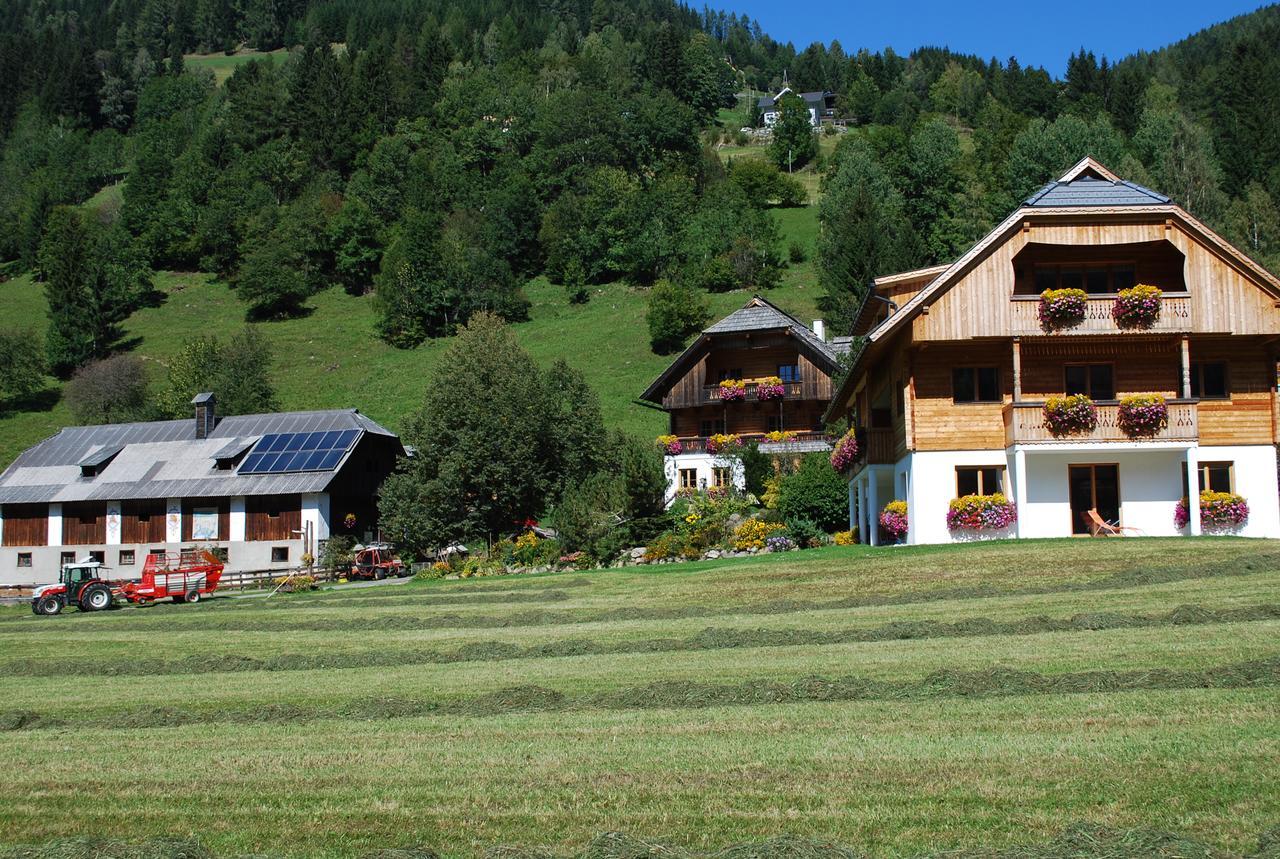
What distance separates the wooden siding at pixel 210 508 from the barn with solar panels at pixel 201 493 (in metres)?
0.05

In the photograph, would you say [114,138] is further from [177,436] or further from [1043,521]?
[1043,521]

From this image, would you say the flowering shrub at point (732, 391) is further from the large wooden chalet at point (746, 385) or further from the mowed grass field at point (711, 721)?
the mowed grass field at point (711, 721)

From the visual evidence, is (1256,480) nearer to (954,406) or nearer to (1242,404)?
(1242,404)

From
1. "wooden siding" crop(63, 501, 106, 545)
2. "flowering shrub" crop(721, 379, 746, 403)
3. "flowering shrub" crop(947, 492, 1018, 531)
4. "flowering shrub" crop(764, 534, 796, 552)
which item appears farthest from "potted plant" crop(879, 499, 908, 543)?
"wooden siding" crop(63, 501, 106, 545)

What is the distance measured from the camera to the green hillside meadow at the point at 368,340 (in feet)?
292

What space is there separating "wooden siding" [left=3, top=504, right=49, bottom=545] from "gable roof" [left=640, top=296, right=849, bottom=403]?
32795mm

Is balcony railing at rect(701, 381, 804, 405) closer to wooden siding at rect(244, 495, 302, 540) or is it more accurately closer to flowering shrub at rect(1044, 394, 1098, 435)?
wooden siding at rect(244, 495, 302, 540)

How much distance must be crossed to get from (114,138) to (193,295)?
70.9m

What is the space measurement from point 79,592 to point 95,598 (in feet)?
1.98

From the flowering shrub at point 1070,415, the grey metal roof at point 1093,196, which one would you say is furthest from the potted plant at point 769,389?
the flowering shrub at point 1070,415

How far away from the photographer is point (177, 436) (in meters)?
69.6

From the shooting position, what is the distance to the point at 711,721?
14602 mm

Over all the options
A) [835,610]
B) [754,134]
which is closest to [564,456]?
[835,610]

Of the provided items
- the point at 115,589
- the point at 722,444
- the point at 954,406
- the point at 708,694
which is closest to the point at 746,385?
the point at 722,444
